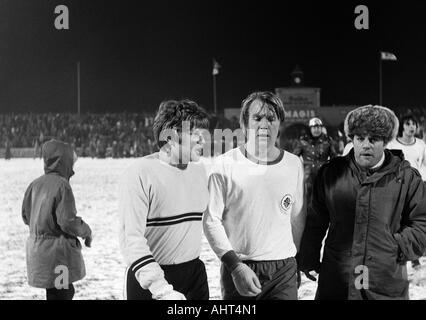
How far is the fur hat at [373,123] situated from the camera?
2.18 metres

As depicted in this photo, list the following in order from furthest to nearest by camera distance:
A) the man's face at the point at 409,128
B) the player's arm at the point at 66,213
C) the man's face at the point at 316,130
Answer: the man's face at the point at 316,130
the man's face at the point at 409,128
the player's arm at the point at 66,213

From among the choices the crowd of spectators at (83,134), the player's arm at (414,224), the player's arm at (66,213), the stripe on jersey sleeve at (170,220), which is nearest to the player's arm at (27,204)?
the player's arm at (66,213)

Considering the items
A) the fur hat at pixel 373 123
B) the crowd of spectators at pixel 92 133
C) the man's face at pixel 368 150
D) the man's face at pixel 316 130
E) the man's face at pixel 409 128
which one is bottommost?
the man's face at pixel 368 150

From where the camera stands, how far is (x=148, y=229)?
6.81 feet

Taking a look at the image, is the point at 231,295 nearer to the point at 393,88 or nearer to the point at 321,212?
the point at 321,212

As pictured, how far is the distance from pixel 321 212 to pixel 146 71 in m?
41.6

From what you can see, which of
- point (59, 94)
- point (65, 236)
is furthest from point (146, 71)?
point (65, 236)

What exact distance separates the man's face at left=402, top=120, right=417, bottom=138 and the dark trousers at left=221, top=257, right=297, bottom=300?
113 inches

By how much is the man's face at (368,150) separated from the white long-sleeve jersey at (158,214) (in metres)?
0.68

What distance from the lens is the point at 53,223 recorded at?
3088 mm

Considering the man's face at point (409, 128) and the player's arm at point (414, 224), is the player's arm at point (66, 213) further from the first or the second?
the man's face at point (409, 128)

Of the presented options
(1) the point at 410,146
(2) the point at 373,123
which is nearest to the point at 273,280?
(2) the point at 373,123

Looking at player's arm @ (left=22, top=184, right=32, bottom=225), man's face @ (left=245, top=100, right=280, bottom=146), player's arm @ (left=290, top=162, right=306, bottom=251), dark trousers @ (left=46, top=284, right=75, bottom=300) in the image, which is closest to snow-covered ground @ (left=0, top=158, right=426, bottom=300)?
dark trousers @ (left=46, top=284, right=75, bottom=300)

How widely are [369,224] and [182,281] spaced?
846mm
